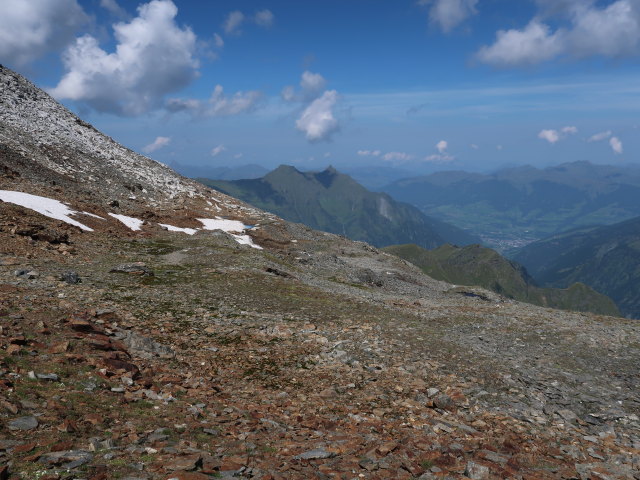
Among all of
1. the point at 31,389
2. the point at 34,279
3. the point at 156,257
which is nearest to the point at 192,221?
the point at 156,257

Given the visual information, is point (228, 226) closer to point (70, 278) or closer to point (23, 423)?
point (70, 278)

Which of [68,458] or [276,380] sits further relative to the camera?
[276,380]

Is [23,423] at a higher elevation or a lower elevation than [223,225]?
lower

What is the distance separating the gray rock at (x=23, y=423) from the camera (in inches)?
400

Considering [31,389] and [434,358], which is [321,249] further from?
[31,389]

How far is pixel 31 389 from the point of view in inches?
479

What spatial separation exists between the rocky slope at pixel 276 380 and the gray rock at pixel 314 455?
0.18ft

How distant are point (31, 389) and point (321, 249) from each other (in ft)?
223

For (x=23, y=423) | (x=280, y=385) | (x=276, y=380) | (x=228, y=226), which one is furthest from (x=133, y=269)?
(x=228, y=226)

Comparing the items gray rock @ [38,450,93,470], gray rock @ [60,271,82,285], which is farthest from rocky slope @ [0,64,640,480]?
gray rock @ [60,271,82,285]

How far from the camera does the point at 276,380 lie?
17.5 metres

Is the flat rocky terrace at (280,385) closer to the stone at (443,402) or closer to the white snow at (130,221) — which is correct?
the stone at (443,402)

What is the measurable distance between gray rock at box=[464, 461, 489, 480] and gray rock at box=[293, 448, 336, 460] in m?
3.66

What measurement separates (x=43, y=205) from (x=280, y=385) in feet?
139
